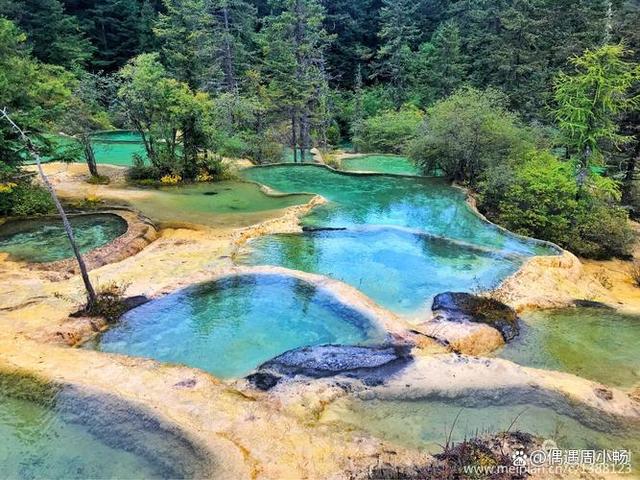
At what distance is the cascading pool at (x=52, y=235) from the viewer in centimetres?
1308

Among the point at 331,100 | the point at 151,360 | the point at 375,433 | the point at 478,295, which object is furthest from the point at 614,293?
the point at 331,100

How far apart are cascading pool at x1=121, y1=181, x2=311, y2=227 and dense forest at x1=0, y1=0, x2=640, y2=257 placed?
1.95 meters

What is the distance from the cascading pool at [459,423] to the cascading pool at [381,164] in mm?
18864

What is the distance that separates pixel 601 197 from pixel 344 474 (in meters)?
15.7

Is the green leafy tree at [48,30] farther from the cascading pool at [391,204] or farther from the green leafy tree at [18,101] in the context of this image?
the green leafy tree at [18,101]

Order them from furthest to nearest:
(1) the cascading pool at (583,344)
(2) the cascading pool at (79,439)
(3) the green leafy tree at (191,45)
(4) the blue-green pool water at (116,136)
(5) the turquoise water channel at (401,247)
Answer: (4) the blue-green pool water at (116,136) < (3) the green leafy tree at (191,45) < (5) the turquoise water channel at (401,247) < (1) the cascading pool at (583,344) < (2) the cascading pool at (79,439)

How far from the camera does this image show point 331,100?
3966 cm

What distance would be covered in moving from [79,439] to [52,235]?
31.0 ft

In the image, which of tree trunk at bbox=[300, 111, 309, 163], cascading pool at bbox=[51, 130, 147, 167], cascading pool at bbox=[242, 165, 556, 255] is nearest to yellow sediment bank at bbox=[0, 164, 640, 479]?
cascading pool at bbox=[242, 165, 556, 255]

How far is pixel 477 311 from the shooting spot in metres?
10.3

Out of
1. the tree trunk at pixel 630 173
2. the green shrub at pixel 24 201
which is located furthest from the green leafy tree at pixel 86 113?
the tree trunk at pixel 630 173

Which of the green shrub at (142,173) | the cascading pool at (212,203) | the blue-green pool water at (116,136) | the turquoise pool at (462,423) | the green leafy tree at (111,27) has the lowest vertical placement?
the turquoise pool at (462,423)

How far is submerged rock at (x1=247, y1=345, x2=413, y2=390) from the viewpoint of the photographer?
8133mm

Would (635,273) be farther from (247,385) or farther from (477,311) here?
(247,385)
